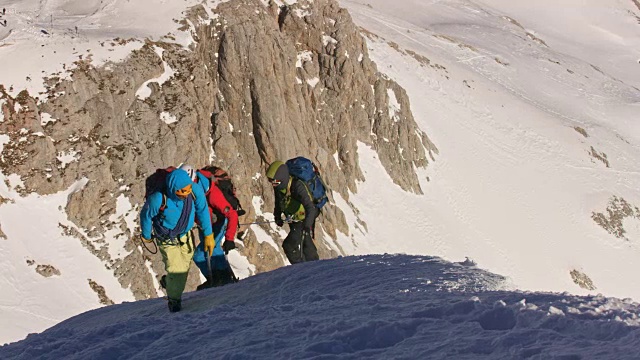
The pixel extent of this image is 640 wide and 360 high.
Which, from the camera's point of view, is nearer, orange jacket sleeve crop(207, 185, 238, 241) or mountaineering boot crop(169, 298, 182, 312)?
mountaineering boot crop(169, 298, 182, 312)

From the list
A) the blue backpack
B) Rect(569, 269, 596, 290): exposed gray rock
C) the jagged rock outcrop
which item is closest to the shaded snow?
the jagged rock outcrop

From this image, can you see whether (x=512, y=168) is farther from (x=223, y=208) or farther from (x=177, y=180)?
(x=177, y=180)

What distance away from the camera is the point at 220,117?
25938mm

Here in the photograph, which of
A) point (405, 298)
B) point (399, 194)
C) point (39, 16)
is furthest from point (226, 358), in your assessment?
point (399, 194)

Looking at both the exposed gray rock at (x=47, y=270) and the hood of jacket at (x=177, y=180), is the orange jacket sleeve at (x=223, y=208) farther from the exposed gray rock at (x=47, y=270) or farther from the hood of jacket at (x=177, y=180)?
the exposed gray rock at (x=47, y=270)

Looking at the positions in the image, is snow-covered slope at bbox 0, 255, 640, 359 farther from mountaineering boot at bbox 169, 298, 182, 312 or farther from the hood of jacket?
the hood of jacket

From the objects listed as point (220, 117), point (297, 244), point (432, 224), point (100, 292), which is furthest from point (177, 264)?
point (432, 224)

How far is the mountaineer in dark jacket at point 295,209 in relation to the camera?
10.0 m

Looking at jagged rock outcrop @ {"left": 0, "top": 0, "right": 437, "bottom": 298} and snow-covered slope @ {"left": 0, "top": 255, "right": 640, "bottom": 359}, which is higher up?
jagged rock outcrop @ {"left": 0, "top": 0, "right": 437, "bottom": 298}

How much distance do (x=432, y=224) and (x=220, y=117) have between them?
1607cm

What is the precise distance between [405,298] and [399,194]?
3068 centimetres

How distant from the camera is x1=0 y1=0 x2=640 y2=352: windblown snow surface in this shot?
16.2 ft

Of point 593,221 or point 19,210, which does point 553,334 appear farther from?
point 593,221

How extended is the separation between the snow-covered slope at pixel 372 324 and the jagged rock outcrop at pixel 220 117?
14.2 m
